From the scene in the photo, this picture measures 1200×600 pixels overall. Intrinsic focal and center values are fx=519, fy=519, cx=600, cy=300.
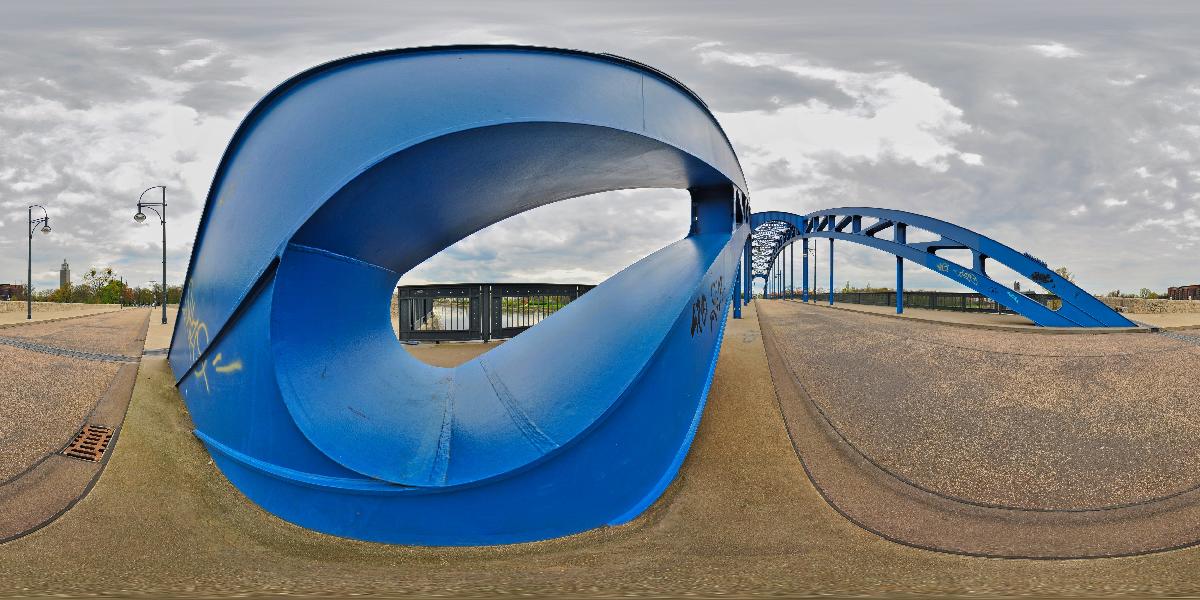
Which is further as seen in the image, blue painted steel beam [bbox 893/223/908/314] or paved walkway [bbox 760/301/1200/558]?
blue painted steel beam [bbox 893/223/908/314]

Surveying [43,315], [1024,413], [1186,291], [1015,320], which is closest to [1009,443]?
[1024,413]

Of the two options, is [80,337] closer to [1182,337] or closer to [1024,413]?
[1024,413]

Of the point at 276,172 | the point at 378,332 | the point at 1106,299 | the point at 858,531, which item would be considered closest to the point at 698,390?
the point at 858,531

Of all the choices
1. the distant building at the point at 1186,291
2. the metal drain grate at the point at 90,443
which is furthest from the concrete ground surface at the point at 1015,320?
the distant building at the point at 1186,291

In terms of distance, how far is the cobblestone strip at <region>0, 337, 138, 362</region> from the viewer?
7160 millimetres

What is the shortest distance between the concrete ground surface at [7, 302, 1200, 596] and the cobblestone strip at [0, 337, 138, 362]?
326 cm

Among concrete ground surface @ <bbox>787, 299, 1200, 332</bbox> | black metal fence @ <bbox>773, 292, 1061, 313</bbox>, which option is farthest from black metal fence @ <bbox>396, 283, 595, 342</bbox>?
black metal fence @ <bbox>773, 292, 1061, 313</bbox>

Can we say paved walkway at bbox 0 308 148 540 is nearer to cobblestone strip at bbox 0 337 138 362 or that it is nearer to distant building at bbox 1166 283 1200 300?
cobblestone strip at bbox 0 337 138 362

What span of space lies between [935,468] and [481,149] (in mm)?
5508

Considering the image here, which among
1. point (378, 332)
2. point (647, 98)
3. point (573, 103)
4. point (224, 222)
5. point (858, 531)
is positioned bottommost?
point (858, 531)

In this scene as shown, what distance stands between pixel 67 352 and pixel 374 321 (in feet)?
17.2

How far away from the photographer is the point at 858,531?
14.5 ft

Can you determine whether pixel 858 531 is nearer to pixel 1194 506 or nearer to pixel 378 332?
pixel 1194 506

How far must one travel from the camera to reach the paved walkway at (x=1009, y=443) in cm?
443
